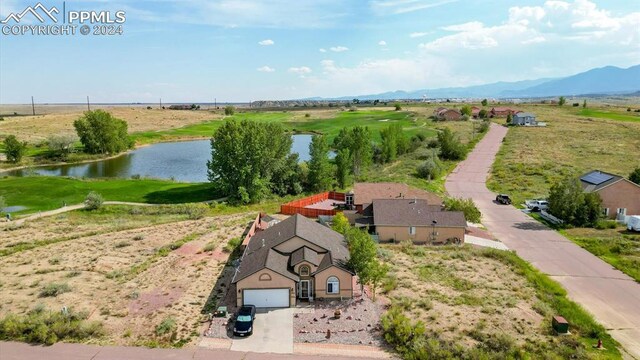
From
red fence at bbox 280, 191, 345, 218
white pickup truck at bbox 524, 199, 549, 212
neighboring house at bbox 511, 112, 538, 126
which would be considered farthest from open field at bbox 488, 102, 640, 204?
red fence at bbox 280, 191, 345, 218

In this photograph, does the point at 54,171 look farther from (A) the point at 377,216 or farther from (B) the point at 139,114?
(B) the point at 139,114

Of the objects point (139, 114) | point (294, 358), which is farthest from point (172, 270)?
point (139, 114)

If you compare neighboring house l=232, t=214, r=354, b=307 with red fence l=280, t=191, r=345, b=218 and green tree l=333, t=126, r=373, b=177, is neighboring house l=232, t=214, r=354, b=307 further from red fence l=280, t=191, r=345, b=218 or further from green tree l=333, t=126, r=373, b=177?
green tree l=333, t=126, r=373, b=177

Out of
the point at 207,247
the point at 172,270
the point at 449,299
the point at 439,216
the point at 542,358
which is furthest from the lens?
the point at 439,216

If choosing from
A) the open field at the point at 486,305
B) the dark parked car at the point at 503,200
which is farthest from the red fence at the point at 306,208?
the dark parked car at the point at 503,200

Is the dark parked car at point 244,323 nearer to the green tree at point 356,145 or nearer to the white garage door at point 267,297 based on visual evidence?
the white garage door at point 267,297

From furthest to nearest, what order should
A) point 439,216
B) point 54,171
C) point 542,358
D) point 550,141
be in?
point 550,141 → point 54,171 → point 439,216 → point 542,358
